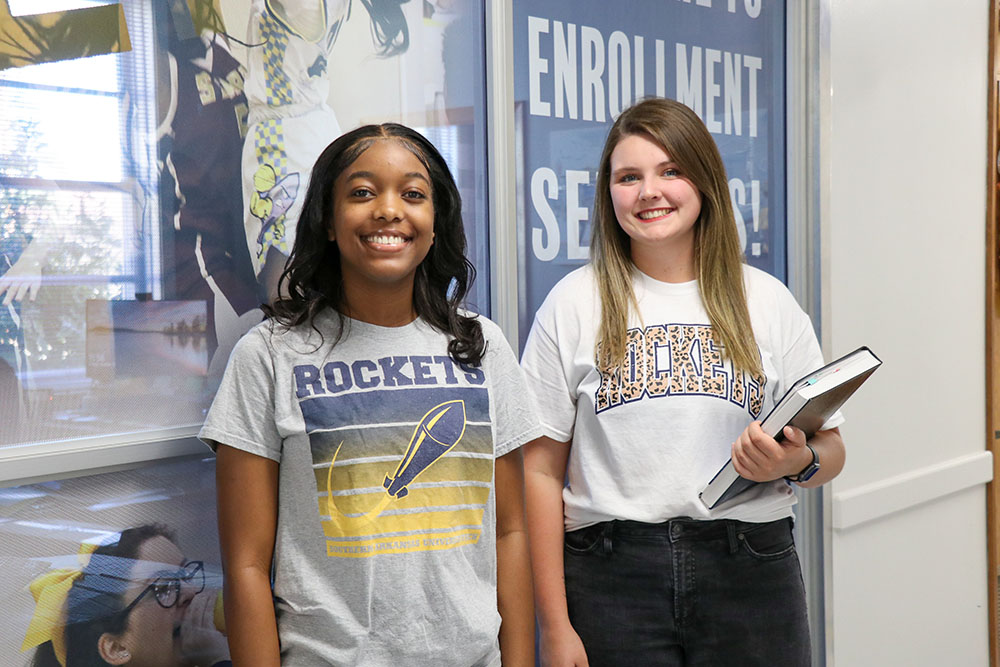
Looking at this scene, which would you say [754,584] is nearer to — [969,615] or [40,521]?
[40,521]

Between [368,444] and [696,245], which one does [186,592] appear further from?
[696,245]

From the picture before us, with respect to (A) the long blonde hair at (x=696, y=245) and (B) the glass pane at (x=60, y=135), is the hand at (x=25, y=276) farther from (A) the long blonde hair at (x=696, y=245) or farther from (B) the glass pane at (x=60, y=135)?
(A) the long blonde hair at (x=696, y=245)

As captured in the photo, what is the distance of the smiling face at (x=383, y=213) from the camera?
1366 millimetres

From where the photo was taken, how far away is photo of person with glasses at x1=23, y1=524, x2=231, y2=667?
136 centimetres

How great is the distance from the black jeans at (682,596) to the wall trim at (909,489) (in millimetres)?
1065

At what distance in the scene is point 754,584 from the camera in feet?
5.66

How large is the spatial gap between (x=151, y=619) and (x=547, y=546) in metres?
0.68

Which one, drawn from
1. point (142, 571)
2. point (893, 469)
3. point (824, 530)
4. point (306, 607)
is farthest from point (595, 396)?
point (893, 469)

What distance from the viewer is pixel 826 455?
179 cm

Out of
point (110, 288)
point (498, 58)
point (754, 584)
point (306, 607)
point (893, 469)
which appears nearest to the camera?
point (306, 607)

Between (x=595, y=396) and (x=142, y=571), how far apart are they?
798 mm

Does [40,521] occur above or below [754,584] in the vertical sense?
above

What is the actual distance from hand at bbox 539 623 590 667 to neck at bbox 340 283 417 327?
0.65 m

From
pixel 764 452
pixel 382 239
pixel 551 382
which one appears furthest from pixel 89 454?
pixel 764 452
